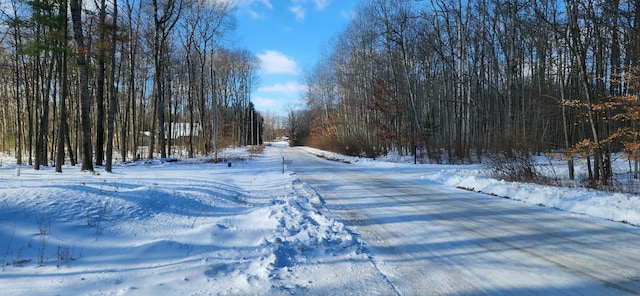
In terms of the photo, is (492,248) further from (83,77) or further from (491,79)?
(491,79)

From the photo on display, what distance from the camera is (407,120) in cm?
2967

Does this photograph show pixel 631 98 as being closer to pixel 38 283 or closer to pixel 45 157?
pixel 38 283

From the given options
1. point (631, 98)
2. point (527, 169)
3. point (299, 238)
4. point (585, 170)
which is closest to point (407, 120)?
point (585, 170)

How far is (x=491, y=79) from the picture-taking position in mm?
34531

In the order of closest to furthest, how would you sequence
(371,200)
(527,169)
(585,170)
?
(371,200)
(527,169)
(585,170)

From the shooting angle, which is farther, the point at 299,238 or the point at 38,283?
the point at 299,238

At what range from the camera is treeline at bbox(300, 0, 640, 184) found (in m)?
13.0

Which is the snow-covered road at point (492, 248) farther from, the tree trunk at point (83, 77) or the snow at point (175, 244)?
the tree trunk at point (83, 77)

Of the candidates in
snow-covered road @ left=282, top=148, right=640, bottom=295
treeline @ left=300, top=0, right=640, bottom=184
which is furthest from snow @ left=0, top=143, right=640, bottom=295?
treeline @ left=300, top=0, right=640, bottom=184

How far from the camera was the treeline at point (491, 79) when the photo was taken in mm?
13031

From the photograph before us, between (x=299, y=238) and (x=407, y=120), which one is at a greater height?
(x=407, y=120)

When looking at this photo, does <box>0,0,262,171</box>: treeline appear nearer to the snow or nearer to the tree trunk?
the tree trunk

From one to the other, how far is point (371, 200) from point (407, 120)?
2140 cm

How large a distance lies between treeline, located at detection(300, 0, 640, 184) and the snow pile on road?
924cm
